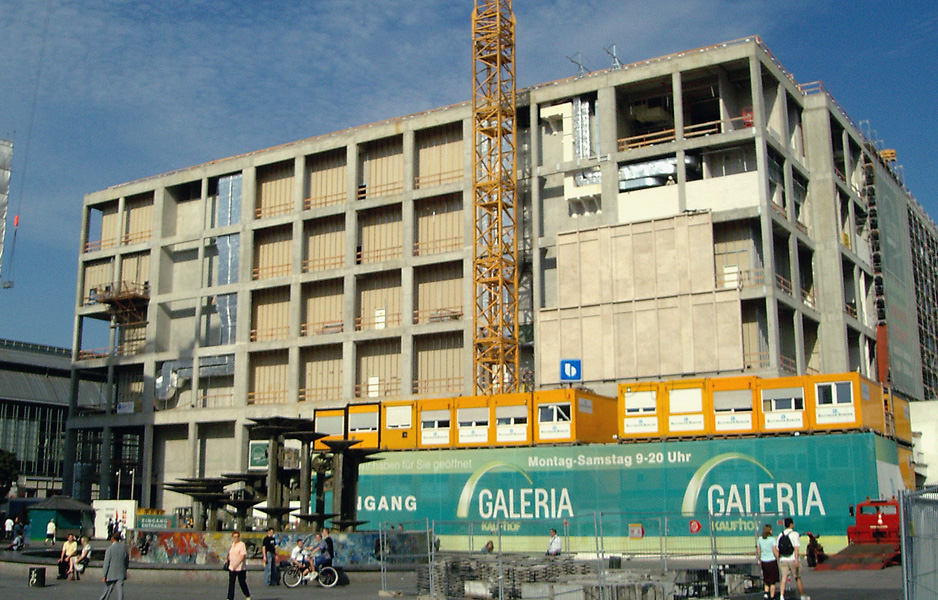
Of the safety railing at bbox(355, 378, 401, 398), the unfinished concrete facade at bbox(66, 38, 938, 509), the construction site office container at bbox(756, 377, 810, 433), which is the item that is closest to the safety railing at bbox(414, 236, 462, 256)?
the unfinished concrete facade at bbox(66, 38, 938, 509)

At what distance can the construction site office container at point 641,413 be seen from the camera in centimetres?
4641

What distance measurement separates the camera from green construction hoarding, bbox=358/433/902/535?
42000 mm

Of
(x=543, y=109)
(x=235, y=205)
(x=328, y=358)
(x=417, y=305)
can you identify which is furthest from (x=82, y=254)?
(x=543, y=109)

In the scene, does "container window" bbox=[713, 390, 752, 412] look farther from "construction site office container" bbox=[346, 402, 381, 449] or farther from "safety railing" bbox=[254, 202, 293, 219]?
"safety railing" bbox=[254, 202, 293, 219]

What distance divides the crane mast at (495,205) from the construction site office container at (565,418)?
34.5 ft

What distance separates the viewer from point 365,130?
69.3 m

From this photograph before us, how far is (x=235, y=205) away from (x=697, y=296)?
3797cm

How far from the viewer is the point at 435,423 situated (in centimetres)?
5225

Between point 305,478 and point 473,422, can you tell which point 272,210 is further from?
point 305,478

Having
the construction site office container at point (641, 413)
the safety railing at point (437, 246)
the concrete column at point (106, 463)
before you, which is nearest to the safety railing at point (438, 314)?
the safety railing at point (437, 246)

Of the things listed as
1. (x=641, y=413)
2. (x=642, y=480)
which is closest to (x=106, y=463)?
(x=641, y=413)

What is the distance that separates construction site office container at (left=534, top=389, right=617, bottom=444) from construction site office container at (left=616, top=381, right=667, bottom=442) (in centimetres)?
227

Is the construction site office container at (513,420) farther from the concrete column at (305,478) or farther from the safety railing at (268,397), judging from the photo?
the safety railing at (268,397)

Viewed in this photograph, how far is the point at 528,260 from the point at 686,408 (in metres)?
19.9
